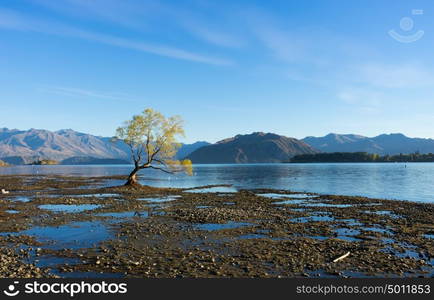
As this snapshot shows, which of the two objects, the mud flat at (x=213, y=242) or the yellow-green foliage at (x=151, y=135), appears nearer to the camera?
the mud flat at (x=213, y=242)

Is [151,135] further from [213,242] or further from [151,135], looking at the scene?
[213,242]

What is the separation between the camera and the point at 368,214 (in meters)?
40.7

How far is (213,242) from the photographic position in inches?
1009

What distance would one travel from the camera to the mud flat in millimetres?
18844

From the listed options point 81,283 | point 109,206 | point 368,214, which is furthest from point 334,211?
point 81,283

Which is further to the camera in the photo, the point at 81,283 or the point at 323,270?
the point at 323,270

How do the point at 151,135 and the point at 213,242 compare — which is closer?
the point at 213,242

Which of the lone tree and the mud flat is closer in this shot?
the mud flat

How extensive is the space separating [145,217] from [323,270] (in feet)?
78.3

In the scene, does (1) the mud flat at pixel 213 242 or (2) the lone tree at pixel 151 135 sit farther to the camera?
(2) the lone tree at pixel 151 135

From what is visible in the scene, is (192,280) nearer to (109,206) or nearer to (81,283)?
(81,283)

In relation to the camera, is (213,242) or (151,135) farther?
(151,135)

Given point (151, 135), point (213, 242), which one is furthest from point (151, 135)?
point (213, 242)

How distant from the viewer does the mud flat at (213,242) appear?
18.8 meters
